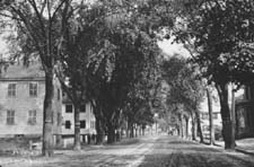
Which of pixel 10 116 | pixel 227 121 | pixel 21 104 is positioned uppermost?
pixel 21 104

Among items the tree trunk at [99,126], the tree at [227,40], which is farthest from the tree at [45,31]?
the tree trunk at [99,126]

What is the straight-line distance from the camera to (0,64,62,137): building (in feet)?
188

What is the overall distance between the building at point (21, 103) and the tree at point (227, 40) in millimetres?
44054

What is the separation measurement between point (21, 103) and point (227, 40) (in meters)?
46.8

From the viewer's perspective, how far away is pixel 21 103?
5800cm

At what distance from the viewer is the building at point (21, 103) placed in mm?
57375

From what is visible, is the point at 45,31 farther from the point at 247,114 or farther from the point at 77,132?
the point at 247,114

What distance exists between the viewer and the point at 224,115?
35.3m

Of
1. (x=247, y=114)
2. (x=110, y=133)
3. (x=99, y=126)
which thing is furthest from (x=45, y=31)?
(x=247, y=114)

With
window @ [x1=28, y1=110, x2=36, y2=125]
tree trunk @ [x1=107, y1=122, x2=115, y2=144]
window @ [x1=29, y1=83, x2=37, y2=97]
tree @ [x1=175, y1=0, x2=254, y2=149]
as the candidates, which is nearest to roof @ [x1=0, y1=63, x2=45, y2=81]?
window @ [x1=29, y1=83, x2=37, y2=97]

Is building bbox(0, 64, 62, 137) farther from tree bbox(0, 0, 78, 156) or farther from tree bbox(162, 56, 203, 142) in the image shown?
tree bbox(0, 0, 78, 156)

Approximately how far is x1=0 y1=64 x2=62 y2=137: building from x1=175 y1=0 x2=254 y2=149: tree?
44.1 metres

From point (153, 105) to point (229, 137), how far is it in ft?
109

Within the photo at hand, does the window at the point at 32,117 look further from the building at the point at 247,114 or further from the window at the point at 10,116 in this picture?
the building at the point at 247,114
